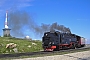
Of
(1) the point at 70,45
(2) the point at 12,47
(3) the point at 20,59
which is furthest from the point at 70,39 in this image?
(3) the point at 20,59

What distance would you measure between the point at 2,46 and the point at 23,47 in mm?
4704

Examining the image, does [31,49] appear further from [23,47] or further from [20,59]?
[20,59]

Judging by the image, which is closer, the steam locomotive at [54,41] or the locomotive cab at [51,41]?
the locomotive cab at [51,41]

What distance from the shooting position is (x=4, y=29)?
5584 cm

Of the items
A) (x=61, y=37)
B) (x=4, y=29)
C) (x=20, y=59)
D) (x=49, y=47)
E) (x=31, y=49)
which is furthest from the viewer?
(x=4, y=29)

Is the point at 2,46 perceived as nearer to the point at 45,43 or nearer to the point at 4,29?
the point at 45,43

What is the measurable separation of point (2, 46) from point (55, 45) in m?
9.28

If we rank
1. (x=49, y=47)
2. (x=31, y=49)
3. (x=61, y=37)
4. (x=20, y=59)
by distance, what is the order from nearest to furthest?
(x=20, y=59) < (x=49, y=47) < (x=61, y=37) < (x=31, y=49)

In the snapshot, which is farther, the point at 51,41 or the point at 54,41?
the point at 54,41

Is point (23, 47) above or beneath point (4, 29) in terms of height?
beneath

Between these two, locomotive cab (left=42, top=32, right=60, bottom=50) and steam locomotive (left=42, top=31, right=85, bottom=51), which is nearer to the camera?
locomotive cab (left=42, top=32, right=60, bottom=50)

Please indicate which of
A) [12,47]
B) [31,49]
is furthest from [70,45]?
[12,47]

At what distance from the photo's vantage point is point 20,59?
1894 centimetres

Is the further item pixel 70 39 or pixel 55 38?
pixel 70 39
